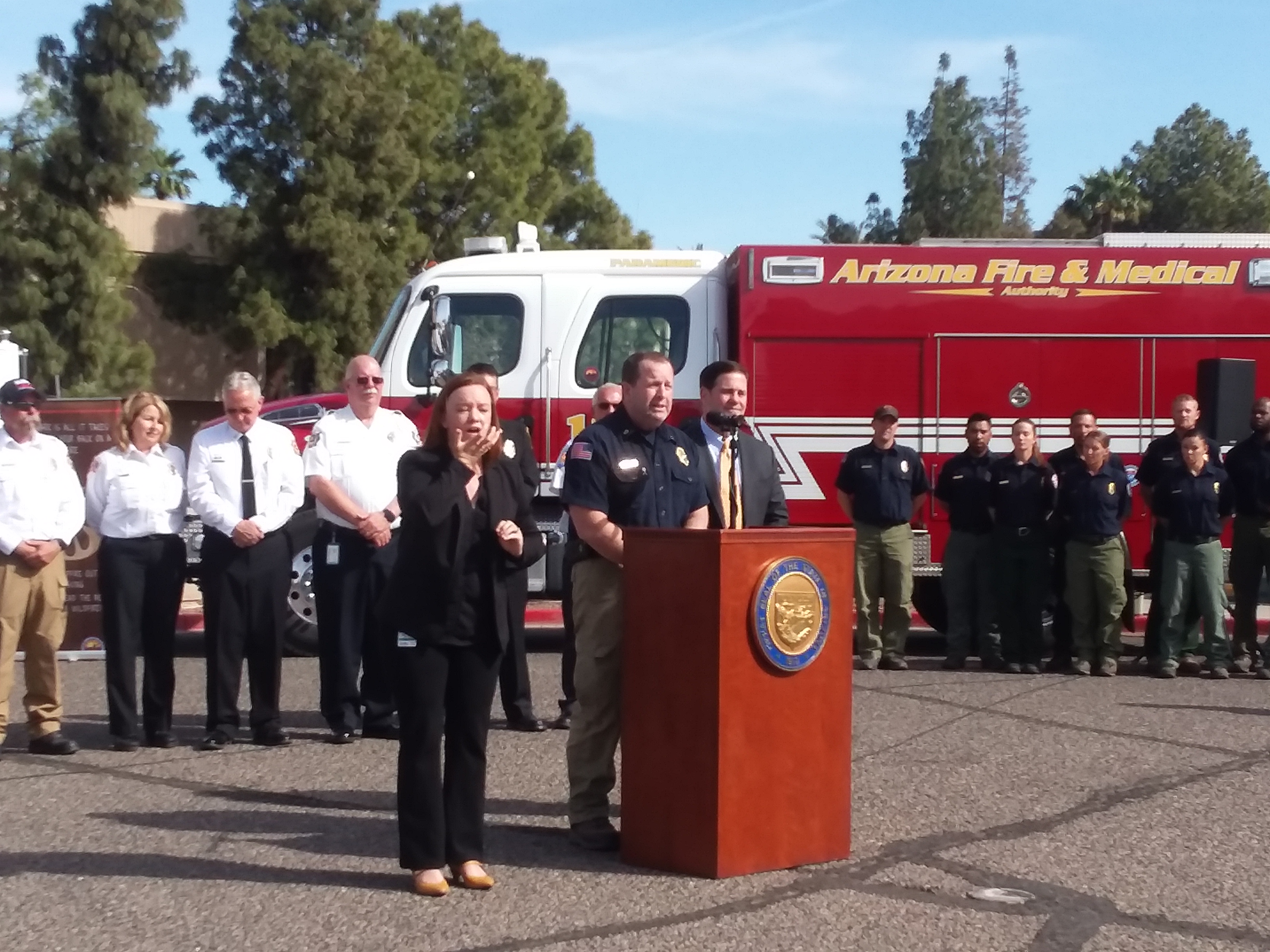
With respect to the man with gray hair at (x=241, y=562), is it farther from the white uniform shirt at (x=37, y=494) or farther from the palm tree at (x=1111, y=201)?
the palm tree at (x=1111, y=201)

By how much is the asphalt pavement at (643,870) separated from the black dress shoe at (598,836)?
0.08 metres

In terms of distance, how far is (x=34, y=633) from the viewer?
777cm

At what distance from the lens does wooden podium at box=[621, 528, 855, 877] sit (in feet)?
17.3

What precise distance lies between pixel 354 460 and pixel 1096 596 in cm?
546

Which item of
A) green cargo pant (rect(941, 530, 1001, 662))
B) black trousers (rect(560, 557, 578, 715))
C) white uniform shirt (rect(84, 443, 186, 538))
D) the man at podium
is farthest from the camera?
green cargo pant (rect(941, 530, 1001, 662))

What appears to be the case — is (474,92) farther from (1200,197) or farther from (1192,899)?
(1200,197)

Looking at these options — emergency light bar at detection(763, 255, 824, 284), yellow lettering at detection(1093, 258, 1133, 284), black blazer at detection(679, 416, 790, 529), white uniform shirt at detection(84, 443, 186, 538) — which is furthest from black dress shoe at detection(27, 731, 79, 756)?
yellow lettering at detection(1093, 258, 1133, 284)

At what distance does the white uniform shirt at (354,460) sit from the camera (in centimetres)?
803

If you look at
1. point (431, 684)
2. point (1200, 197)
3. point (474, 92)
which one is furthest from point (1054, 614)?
point (1200, 197)

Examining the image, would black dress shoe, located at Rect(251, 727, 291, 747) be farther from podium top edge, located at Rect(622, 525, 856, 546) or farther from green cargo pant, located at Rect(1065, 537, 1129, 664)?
green cargo pant, located at Rect(1065, 537, 1129, 664)

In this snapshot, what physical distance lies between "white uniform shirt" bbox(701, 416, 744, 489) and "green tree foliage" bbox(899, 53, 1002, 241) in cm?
5681

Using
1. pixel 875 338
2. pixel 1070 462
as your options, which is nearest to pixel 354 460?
pixel 875 338

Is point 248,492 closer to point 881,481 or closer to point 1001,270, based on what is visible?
point 881,481

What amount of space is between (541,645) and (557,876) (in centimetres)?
691
